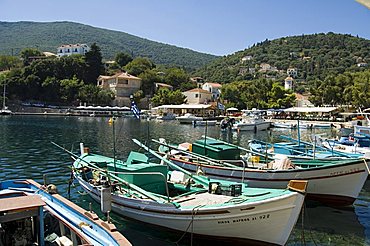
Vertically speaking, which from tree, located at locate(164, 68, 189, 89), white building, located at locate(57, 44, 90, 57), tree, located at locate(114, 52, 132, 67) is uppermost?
white building, located at locate(57, 44, 90, 57)

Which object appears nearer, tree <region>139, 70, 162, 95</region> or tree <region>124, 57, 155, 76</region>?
tree <region>139, 70, 162, 95</region>

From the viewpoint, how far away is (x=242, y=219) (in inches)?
407

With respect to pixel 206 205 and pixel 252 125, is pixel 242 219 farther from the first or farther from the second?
pixel 252 125

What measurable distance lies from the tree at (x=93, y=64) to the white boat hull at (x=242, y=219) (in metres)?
119

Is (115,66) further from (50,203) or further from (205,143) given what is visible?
(50,203)

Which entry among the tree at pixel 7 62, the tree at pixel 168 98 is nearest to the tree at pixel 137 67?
the tree at pixel 168 98

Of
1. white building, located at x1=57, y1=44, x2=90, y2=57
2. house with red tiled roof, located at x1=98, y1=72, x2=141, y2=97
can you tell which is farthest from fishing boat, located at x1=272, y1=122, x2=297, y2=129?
white building, located at x1=57, y1=44, x2=90, y2=57

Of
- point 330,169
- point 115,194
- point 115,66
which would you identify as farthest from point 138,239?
point 115,66

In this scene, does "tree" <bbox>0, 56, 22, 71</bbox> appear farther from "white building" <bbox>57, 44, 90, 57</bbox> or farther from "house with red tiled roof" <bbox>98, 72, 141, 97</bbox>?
"house with red tiled roof" <bbox>98, 72, 141, 97</bbox>

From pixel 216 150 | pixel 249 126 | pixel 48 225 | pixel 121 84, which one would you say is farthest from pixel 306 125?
pixel 121 84

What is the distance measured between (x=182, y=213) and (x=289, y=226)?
315 cm

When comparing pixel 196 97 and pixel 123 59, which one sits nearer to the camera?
pixel 196 97

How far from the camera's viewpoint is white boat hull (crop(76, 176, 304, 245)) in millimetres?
10078

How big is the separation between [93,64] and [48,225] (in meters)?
124
